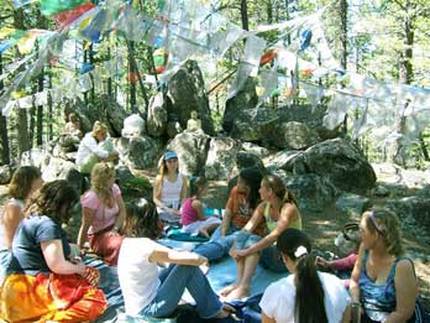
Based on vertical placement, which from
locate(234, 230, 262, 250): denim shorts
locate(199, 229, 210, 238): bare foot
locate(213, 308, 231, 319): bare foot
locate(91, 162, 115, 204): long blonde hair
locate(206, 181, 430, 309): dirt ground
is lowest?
locate(206, 181, 430, 309): dirt ground

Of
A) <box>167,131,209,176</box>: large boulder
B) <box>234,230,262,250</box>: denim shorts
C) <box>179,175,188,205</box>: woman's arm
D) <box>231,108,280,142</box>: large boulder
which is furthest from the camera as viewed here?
<box>231,108,280,142</box>: large boulder

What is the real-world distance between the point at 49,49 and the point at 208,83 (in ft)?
31.8

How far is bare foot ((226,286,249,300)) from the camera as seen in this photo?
141 inches

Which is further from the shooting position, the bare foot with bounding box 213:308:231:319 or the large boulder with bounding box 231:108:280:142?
the large boulder with bounding box 231:108:280:142

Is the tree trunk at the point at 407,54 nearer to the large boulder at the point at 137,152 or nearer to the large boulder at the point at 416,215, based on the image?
the large boulder at the point at 137,152

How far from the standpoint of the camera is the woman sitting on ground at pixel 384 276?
266 centimetres

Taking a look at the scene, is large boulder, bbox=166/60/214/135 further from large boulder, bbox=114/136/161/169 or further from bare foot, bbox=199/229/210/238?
bare foot, bbox=199/229/210/238

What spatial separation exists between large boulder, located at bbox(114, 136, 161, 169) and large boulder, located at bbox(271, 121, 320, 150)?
305 cm

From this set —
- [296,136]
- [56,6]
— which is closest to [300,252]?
[56,6]

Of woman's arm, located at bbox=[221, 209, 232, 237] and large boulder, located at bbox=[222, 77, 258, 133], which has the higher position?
large boulder, located at bbox=[222, 77, 258, 133]

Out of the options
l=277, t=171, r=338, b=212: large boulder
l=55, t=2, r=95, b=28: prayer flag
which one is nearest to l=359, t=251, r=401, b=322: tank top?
l=55, t=2, r=95, b=28: prayer flag

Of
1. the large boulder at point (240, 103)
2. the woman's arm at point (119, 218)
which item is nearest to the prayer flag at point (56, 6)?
the woman's arm at point (119, 218)

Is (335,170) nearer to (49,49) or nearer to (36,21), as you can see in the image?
(49,49)

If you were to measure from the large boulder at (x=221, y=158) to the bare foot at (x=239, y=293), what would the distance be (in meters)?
6.16
